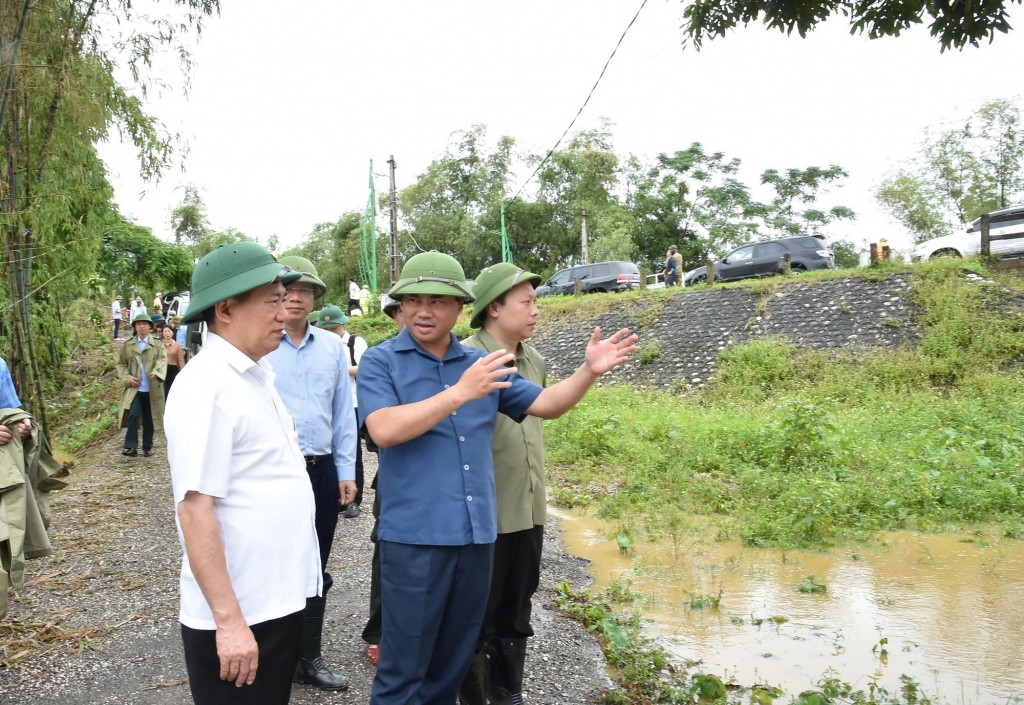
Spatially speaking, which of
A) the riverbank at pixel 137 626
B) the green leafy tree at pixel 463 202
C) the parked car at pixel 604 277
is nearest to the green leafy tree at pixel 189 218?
the green leafy tree at pixel 463 202

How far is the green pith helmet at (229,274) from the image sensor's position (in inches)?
80.1

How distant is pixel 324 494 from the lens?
145 inches

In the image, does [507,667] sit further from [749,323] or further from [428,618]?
[749,323]

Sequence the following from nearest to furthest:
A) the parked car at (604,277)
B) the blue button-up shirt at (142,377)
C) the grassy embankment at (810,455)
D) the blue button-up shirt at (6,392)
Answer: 1. the blue button-up shirt at (6,392)
2. the grassy embankment at (810,455)
3. the blue button-up shirt at (142,377)
4. the parked car at (604,277)

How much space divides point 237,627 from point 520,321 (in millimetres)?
1694

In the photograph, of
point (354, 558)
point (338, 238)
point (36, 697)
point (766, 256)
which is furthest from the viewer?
point (338, 238)

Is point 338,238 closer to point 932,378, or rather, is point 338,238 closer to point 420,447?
point 932,378

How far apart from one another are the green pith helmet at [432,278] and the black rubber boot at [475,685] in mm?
1378

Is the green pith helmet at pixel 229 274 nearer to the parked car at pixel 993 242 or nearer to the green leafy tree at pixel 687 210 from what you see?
the parked car at pixel 993 242

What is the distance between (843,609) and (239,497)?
15.3ft

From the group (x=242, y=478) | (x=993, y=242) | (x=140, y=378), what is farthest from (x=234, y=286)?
(x=993, y=242)

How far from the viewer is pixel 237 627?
186cm

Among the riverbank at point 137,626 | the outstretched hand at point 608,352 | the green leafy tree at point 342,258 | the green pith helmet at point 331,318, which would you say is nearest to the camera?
the outstretched hand at point 608,352

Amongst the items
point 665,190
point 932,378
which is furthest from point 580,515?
point 665,190
